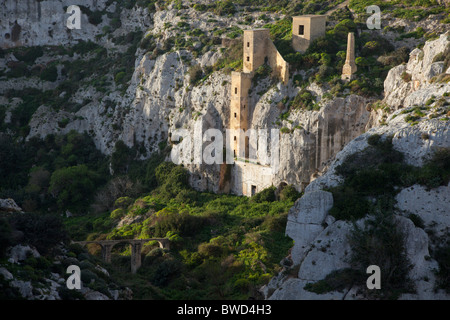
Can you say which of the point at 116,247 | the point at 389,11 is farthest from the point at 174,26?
the point at 116,247

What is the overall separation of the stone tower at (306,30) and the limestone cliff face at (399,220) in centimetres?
1607

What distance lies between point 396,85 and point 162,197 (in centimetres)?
2546

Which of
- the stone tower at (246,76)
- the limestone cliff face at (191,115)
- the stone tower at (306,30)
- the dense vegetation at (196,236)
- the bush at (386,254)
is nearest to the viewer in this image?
the bush at (386,254)

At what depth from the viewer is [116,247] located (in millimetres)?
62969

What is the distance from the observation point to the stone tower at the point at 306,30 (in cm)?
6744

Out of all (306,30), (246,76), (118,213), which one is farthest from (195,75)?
(118,213)


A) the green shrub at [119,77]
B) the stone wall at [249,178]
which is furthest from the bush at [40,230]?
the green shrub at [119,77]

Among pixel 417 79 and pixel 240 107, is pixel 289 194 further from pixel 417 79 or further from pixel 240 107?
pixel 417 79

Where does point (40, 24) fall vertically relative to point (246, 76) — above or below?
above

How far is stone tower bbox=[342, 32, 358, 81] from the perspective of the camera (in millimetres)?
62188

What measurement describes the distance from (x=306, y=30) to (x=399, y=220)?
28029 mm

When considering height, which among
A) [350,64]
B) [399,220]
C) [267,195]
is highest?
[350,64]

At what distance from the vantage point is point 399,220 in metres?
45.1

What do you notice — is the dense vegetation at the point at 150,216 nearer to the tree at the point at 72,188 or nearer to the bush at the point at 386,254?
the tree at the point at 72,188
